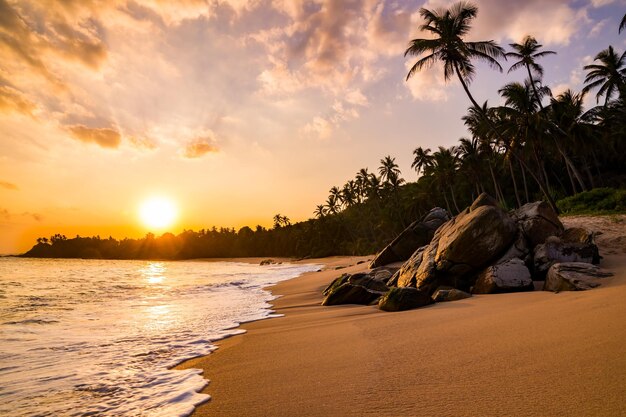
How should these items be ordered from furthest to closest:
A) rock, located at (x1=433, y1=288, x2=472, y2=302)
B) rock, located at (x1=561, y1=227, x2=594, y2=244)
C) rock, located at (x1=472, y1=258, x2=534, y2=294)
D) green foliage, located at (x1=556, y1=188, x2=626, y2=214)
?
green foliage, located at (x1=556, y1=188, x2=626, y2=214) < rock, located at (x1=561, y1=227, x2=594, y2=244) < rock, located at (x1=472, y1=258, x2=534, y2=294) < rock, located at (x1=433, y1=288, x2=472, y2=302)

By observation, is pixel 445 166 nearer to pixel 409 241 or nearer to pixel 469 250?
pixel 409 241

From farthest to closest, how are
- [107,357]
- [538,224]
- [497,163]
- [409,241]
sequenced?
[497,163] → [409,241] → [538,224] → [107,357]

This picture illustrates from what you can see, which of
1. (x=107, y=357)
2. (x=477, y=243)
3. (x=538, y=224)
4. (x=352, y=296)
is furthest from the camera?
(x=538, y=224)

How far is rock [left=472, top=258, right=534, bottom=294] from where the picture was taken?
8008 mm

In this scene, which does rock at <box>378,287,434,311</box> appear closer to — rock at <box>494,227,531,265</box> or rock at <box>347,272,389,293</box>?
rock at <box>347,272,389,293</box>

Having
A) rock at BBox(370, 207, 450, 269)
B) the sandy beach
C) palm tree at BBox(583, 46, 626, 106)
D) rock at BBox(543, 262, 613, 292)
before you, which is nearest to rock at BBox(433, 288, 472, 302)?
rock at BBox(543, 262, 613, 292)

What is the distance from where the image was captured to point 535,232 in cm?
1063

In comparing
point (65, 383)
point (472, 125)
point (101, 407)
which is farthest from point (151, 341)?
point (472, 125)

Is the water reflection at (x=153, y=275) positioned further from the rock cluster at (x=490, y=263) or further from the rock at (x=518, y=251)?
the rock at (x=518, y=251)

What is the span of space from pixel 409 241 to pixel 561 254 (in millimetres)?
8452

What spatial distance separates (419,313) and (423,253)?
560 centimetres

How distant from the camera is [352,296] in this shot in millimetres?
9203

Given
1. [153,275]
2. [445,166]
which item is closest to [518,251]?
[153,275]

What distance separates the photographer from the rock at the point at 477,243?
31.5 feet
